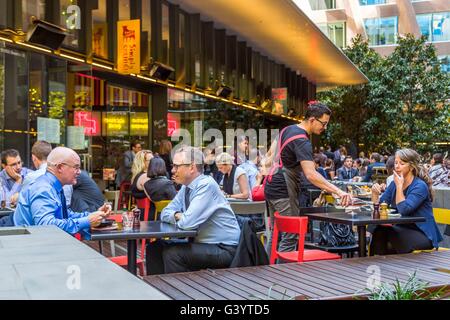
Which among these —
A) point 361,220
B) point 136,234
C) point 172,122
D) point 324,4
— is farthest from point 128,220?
point 324,4

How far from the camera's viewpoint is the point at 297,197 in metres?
5.30

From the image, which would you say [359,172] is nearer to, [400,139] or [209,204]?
[400,139]

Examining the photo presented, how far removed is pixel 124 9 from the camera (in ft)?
42.3

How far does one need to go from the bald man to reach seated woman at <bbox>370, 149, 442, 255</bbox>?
8.63ft

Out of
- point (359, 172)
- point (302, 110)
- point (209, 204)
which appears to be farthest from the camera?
point (302, 110)

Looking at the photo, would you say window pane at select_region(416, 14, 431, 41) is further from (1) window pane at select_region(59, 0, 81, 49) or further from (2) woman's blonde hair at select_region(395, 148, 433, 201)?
(2) woman's blonde hair at select_region(395, 148, 433, 201)

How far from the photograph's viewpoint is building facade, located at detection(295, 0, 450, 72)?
37.0 meters

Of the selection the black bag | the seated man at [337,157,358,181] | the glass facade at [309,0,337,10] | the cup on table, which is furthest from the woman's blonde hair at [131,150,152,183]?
the glass facade at [309,0,337,10]

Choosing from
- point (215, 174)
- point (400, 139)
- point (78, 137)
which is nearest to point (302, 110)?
point (400, 139)

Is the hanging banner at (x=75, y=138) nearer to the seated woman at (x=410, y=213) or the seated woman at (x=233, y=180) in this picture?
the seated woman at (x=233, y=180)

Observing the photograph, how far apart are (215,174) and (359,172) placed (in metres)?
7.51

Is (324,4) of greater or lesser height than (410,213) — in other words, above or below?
above

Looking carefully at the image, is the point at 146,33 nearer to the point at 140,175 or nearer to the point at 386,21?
the point at 140,175

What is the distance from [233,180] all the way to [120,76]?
631 centimetres
